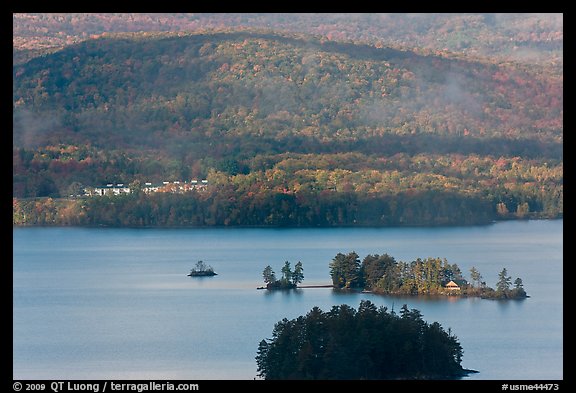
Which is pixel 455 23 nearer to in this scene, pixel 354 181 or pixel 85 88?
pixel 85 88

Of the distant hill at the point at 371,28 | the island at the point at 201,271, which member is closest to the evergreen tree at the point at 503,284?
the island at the point at 201,271

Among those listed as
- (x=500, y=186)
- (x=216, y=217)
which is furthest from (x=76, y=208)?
(x=500, y=186)

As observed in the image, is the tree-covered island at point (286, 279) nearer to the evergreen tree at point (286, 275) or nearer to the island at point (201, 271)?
the evergreen tree at point (286, 275)

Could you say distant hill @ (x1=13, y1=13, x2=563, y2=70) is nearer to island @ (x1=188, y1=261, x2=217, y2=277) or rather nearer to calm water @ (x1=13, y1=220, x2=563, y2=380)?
calm water @ (x1=13, y1=220, x2=563, y2=380)

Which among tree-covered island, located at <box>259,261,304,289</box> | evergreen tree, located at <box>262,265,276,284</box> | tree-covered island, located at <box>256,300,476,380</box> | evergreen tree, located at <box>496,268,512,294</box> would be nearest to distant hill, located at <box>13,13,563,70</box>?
evergreen tree, located at <box>262,265,276,284</box>

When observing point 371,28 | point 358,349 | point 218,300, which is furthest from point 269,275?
point 371,28

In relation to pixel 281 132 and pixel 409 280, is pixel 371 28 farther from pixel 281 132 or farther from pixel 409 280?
pixel 409 280
